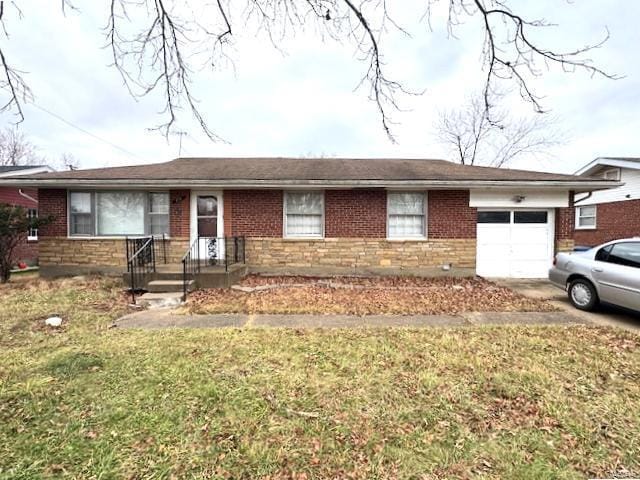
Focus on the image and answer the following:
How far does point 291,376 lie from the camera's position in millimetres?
3328

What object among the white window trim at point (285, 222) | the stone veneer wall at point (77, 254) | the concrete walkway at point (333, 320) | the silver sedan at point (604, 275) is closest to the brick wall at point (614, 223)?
the silver sedan at point (604, 275)

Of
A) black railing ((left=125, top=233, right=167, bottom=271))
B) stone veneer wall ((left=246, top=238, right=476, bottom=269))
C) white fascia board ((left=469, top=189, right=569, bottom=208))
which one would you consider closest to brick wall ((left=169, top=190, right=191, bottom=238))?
black railing ((left=125, top=233, right=167, bottom=271))

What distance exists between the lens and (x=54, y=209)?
944 centimetres

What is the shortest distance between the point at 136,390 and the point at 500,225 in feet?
33.4

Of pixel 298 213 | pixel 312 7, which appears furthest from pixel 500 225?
pixel 312 7

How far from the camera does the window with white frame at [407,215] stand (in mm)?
9703

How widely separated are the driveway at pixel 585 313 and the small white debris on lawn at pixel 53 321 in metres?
8.97

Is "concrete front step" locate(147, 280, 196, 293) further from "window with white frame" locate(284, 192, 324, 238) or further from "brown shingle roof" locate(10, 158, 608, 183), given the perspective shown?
"window with white frame" locate(284, 192, 324, 238)

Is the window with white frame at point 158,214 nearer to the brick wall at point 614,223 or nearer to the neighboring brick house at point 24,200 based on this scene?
the neighboring brick house at point 24,200

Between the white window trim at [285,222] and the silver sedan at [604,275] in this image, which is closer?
the silver sedan at [604,275]

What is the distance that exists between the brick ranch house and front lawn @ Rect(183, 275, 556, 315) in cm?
92

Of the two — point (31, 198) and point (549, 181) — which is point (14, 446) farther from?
point (31, 198)

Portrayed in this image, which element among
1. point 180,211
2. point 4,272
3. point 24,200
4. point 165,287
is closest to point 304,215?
point 180,211

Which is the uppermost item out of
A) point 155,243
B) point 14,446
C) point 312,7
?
point 312,7
